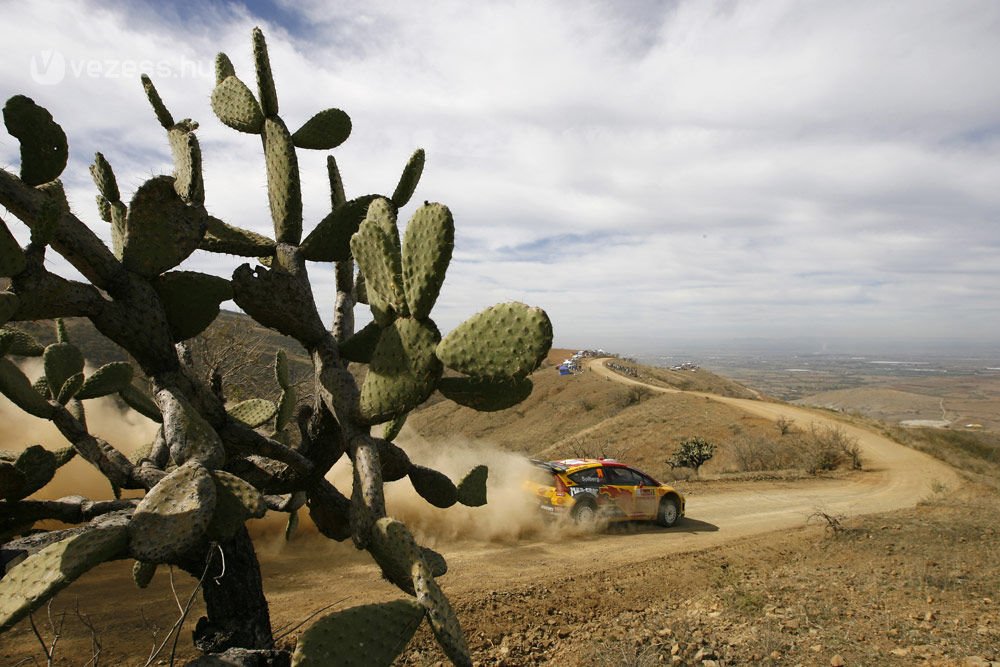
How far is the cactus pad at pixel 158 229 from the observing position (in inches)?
102

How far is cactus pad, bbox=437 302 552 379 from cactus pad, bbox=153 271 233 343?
1.37 meters

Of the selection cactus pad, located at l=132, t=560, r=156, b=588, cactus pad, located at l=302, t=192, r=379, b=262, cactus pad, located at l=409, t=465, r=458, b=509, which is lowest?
cactus pad, located at l=132, t=560, r=156, b=588

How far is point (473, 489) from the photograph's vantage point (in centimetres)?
407

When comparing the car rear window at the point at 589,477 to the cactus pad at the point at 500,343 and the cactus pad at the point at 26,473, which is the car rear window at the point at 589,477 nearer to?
the cactus pad at the point at 26,473

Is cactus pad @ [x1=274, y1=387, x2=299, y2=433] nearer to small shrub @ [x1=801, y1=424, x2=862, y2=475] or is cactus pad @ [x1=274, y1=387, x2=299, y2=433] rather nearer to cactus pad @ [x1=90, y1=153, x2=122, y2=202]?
cactus pad @ [x1=90, y1=153, x2=122, y2=202]

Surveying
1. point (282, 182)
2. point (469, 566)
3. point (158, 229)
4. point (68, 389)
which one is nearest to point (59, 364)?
point (68, 389)

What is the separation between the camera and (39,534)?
399 cm

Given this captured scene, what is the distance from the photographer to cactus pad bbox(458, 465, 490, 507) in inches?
158

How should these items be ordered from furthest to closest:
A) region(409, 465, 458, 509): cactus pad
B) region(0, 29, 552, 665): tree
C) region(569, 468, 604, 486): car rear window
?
1. region(569, 468, 604, 486): car rear window
2. region(409, 465, 458, 509): cactus pad
3. region(0, 29, 552, 665): tree

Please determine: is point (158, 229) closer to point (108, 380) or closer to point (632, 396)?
point (108, 380)

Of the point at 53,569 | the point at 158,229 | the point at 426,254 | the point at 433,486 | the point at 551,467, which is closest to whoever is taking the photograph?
the point at 53,569

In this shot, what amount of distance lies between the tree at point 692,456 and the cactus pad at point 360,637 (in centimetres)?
2012

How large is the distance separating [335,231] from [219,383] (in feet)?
5.30

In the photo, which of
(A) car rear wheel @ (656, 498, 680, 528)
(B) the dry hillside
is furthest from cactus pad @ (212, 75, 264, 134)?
(B) the dry hillside
